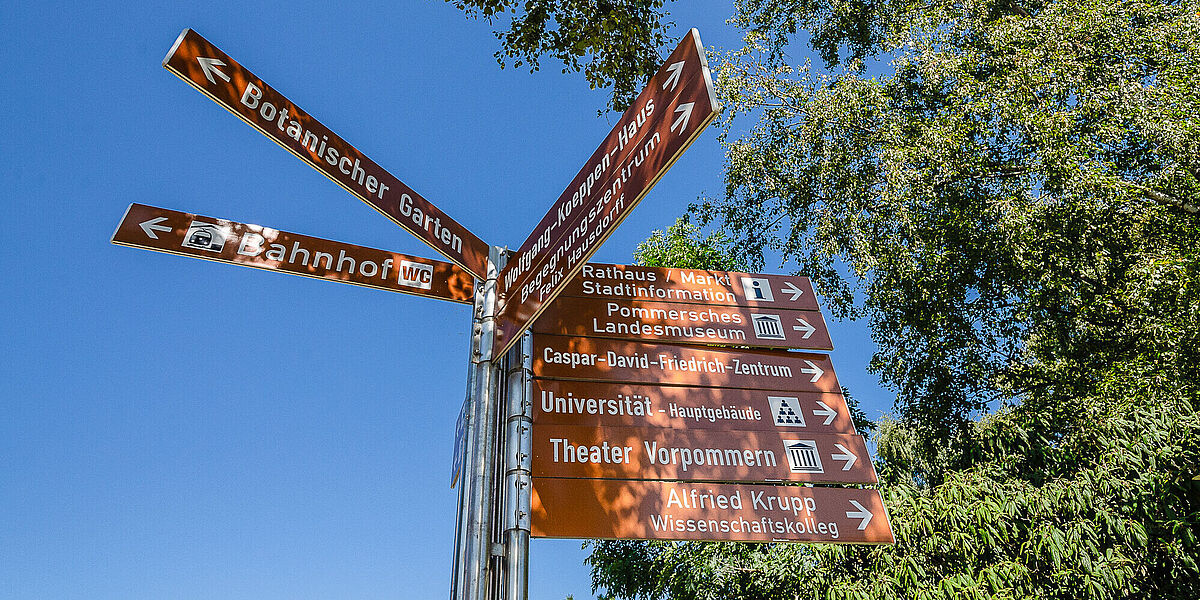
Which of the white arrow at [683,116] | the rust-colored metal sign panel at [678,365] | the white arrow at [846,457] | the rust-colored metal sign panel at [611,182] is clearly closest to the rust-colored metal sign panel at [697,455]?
the white arrow at [846,457]

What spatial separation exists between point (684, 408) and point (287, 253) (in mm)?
1766

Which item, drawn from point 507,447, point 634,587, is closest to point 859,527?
point 507,447

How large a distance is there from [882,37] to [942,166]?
3693 millimetres

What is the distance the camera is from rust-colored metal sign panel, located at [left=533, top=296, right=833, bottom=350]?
136 inches

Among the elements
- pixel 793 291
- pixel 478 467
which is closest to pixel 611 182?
pixel 478 467

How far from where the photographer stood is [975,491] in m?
7.93

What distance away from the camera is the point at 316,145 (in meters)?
2.83

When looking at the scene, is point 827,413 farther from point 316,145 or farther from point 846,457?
point 316,145

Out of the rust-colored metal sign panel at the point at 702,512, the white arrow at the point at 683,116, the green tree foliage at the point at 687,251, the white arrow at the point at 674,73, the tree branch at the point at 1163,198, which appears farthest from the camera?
the green tree foliage at the point at 687,251

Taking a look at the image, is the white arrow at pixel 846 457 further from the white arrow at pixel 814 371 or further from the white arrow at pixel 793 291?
the white arrow at pixel 793 291

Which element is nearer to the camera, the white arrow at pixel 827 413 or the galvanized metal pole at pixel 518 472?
the galvanized metal pole at pixel 518 472

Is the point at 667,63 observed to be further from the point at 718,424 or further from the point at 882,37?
the point at 882,37

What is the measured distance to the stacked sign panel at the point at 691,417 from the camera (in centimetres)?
293

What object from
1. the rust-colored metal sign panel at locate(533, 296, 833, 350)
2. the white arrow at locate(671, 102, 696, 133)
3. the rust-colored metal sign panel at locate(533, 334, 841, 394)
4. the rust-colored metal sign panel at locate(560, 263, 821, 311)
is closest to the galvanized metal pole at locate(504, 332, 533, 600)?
the rust-colored metal sign panel at locate(533, 334, 841, 394)
